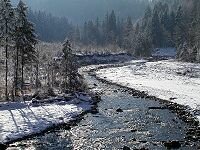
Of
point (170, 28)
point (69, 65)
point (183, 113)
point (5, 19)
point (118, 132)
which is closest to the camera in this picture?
point (118, 132)

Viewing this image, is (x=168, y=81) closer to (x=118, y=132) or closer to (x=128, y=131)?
(x=128, y=131)

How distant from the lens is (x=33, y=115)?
1831 inches

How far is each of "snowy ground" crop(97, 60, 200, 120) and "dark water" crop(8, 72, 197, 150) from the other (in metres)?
5.62

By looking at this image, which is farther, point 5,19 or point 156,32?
point 156,32

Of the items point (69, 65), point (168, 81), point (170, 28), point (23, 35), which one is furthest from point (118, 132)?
point (170, 28)

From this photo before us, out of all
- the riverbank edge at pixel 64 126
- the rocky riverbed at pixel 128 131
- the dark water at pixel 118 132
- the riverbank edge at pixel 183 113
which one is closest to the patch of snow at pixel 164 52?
the riverbank edge at pixel 183 113

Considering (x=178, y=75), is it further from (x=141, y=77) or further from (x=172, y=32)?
(x=172, y=32)

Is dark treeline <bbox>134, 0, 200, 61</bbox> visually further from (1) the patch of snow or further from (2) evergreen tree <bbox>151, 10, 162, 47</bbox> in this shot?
(1) the patch of snow

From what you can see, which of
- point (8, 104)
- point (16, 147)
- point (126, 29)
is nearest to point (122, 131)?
point (16, 147)

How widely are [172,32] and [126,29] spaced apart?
2352 centimetres

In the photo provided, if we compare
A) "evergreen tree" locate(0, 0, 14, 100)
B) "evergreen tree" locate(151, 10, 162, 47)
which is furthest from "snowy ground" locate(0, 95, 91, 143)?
"evergreen tree" locate(151, 10, 162, 47)

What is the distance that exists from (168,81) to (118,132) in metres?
41.2

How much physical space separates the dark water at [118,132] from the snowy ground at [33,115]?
5.83ft

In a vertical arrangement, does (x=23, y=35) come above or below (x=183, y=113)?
above
